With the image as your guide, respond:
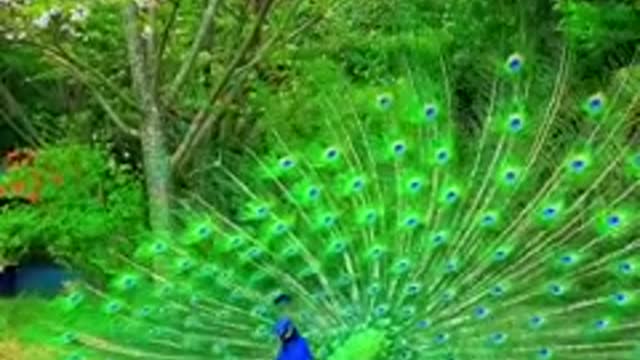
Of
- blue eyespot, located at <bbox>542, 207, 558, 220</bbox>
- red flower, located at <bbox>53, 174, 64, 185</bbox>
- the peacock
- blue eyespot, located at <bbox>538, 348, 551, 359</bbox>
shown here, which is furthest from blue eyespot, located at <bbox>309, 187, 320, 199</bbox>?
red flower, located at <bbox>53, 174, 64, 185</bbox>

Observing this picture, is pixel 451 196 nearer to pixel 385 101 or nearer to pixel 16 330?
pixel 385 101

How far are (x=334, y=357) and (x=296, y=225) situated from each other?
0.77 m

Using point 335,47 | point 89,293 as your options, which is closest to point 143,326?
point 89,293

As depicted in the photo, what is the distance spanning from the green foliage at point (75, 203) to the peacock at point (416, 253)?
3717 mm

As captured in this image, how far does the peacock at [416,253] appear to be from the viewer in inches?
271

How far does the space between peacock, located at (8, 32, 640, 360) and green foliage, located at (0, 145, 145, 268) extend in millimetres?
3717

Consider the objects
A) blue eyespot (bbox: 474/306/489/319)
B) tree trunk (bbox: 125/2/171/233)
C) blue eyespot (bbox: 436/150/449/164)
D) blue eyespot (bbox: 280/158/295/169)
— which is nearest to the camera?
blue eyespot (bbox: 474/306/489/319)

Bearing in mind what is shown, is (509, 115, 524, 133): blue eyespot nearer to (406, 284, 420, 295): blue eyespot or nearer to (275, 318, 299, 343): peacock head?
(406, 284, 420, 295): blue eyespot

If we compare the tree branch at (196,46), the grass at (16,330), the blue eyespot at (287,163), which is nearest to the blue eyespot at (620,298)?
the blue eyespot at (287,163)

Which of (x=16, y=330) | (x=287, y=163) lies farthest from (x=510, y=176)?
(x=16, y=330)

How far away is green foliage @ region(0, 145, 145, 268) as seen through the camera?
37.0ft

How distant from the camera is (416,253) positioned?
7.05 meters

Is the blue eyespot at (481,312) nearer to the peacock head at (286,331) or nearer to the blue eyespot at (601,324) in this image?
the blue eyespot at (601,324)

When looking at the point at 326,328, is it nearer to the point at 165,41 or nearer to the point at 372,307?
the point at 372,307
